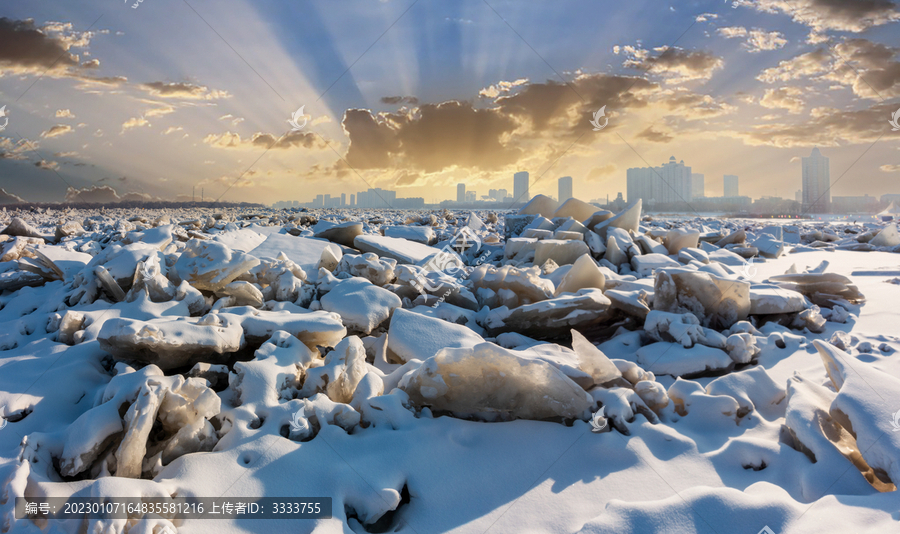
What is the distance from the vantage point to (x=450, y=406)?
1935 mm

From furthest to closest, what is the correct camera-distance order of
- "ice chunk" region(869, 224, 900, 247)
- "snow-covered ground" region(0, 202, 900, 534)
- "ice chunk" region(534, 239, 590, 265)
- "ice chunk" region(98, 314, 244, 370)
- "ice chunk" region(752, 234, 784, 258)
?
"ice chunk" region(869, 224, 900, 247) < "ice chunk" region(752, 234, 784, 258) < "ice chunk" region(534, 239, 590, 265) < "ice chunk" region(98, 314, 244, 370) < "snow-covered ground" region(0, 202, 900, 534)

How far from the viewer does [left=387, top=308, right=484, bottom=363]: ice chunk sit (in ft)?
8.30

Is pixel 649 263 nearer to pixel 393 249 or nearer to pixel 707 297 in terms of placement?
pixel 707 297

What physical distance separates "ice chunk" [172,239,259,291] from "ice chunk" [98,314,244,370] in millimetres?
1079

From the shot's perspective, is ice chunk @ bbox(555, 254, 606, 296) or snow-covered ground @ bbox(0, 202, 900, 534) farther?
ice chunk @ bbox(555, 254, 606, 296)

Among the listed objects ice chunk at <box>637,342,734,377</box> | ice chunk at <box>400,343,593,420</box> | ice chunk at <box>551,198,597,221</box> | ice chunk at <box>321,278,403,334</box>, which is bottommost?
ice chunk at <box>637,342,734,377</box>

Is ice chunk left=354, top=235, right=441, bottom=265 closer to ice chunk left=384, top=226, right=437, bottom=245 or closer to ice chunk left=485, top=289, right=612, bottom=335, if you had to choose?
ice chunk left=384, top=226, right=437, bottom=245

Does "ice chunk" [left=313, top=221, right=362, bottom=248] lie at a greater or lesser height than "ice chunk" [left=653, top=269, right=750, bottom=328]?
greater

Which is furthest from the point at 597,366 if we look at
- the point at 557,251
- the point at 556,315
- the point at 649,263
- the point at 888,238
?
the point at 888,238

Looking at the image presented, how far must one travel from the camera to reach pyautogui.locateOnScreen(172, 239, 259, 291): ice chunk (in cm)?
331

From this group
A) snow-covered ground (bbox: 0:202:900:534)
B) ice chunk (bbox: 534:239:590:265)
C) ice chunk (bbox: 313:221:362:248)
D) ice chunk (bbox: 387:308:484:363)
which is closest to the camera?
snow-covered ground (bbox: 0:202:900:534)

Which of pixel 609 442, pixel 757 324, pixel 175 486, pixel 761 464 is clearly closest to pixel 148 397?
pixel 175 486

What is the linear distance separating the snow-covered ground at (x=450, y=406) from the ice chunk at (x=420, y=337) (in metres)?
0.02

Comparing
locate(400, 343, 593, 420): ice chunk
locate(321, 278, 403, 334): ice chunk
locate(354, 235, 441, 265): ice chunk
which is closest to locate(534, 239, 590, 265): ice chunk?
locate(354, 235, 441, 265): ice chunk
